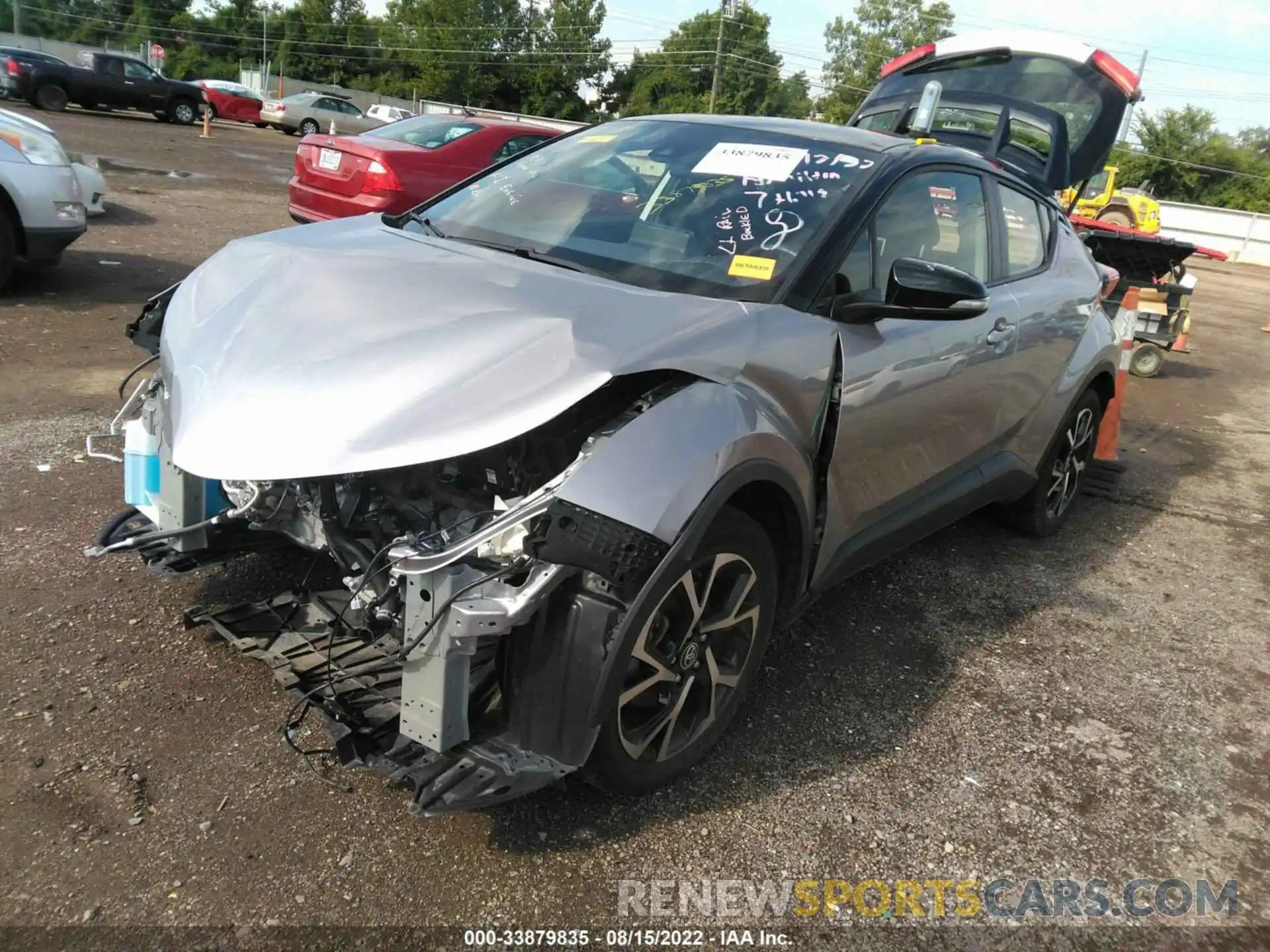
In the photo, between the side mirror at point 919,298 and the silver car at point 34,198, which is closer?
the side mirror at point 919,298

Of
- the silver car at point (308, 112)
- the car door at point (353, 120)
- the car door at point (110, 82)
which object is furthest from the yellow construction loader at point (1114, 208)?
the car door at point (110, 82)

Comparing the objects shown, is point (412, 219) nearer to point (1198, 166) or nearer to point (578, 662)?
point (578, 662)

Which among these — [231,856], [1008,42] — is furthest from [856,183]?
[1008,42]

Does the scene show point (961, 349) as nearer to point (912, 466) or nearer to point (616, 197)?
point (912, 466)

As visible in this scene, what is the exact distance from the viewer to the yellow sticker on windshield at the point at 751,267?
288cm

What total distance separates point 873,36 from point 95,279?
79175 millimetres

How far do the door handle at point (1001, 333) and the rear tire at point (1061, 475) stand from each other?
3.36ft

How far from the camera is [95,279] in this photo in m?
7.77

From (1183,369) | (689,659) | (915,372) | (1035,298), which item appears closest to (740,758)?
(689,659)

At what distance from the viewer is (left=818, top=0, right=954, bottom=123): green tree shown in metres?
75.0

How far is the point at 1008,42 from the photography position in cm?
626

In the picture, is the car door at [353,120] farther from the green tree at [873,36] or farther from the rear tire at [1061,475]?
the green tree at [873,36]

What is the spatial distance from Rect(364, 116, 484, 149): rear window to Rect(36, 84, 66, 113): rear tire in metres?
19.1

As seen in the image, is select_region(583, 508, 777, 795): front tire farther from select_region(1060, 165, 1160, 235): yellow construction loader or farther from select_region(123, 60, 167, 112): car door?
select_region(123, 60, 167, 112): car door
